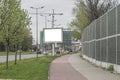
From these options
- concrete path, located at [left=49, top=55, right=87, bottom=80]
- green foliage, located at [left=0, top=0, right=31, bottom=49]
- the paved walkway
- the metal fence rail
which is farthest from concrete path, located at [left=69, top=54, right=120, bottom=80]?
green foliage, located at [left=0, top=0, right=31, bottom=49]

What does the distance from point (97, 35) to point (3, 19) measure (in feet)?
60.1

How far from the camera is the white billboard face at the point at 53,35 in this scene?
88812 mm

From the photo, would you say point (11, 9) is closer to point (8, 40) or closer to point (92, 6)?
point (8, 40)

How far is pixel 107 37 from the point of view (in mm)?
35000

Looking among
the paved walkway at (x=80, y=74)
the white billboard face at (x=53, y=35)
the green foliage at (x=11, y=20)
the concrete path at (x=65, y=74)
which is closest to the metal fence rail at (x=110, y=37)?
the paved walkway at (x=80, y=74)

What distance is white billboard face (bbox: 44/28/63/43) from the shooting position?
8881cm

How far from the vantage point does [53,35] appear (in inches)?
3541

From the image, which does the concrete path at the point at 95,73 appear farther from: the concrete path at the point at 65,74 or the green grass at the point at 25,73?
the green grass at the point at 25,73

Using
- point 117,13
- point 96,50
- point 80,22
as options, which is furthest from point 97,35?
point 80,22

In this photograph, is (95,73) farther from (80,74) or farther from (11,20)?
(11,20)

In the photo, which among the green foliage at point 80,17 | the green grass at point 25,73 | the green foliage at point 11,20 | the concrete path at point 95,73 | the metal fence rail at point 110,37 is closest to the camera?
the green grass at point 25,73

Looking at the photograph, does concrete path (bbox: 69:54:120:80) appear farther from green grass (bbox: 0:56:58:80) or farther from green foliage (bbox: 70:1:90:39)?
green foliage (bbox: 70:1:90:39)

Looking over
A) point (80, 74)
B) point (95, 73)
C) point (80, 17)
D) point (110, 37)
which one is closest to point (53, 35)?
point (80, 17)

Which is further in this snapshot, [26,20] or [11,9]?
[26,20]
